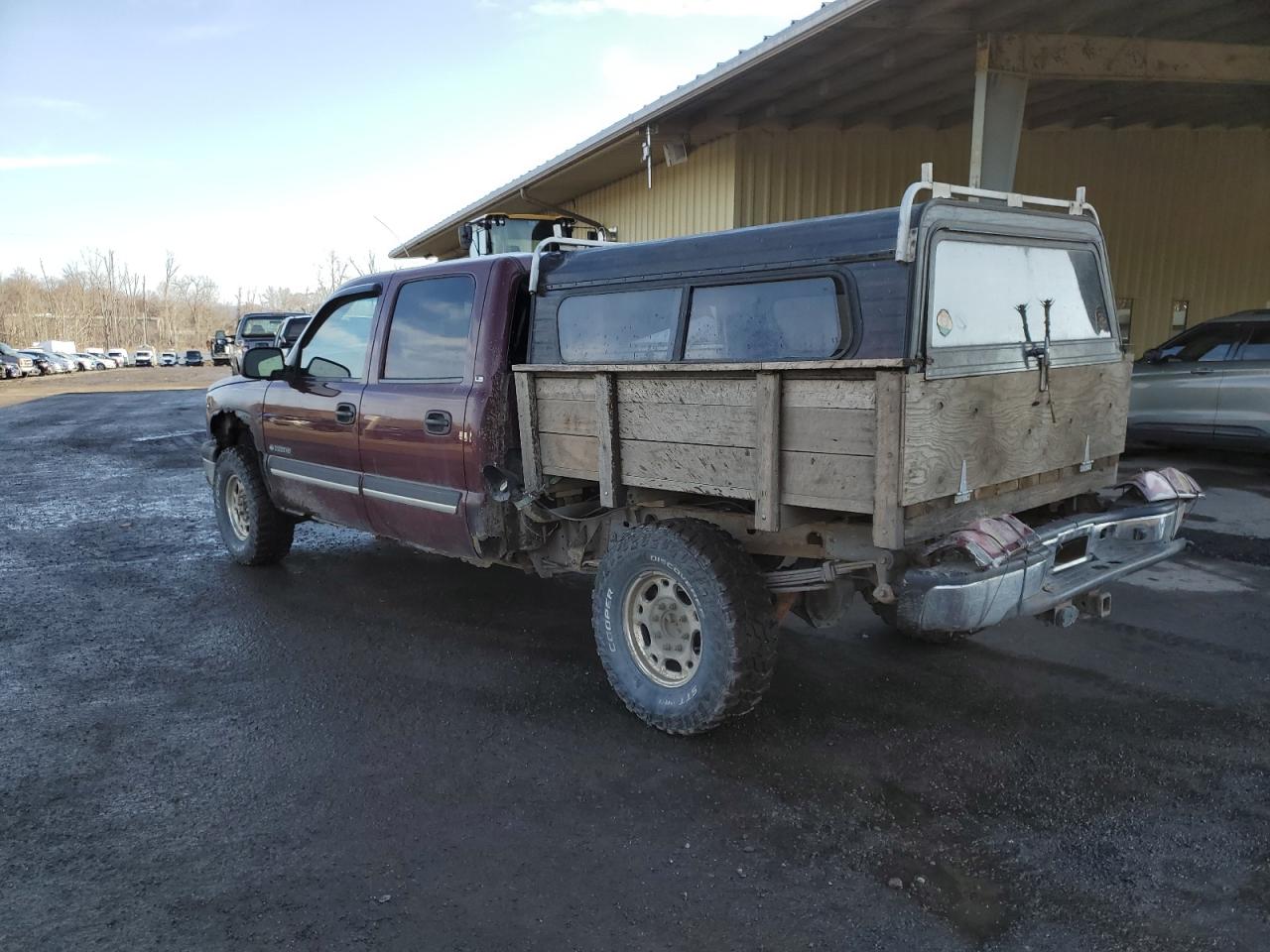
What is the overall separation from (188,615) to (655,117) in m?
7.62

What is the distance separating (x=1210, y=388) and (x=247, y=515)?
945cm

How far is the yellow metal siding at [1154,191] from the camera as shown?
12109 mm

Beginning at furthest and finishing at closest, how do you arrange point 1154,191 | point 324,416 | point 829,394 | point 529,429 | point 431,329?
point 1154,191 < point 324,416 < point 431,329 < point 529,429 < point 829,394

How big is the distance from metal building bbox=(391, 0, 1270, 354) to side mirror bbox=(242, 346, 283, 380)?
5220mm

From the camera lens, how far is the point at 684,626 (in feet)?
12.6

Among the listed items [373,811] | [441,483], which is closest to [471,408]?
[441,483]

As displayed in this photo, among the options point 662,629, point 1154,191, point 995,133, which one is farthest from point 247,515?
point 1154,191

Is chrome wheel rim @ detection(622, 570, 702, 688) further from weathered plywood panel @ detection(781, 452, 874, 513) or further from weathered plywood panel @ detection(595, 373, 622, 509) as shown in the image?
weathered plywood panel @ detection(781, 452, 874, 513)

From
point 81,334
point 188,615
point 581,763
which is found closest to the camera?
point 581,763

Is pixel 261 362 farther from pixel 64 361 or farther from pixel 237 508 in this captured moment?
pixel 64 361

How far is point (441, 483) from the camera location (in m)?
4.69

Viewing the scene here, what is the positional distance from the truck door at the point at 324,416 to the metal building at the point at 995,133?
15.9ft

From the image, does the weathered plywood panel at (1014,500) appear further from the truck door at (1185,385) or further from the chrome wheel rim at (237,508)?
the truck door at (1185,385)

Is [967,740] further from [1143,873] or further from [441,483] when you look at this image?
[441,483]
